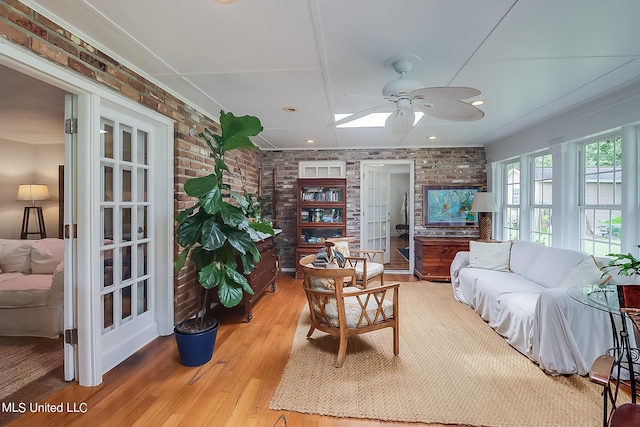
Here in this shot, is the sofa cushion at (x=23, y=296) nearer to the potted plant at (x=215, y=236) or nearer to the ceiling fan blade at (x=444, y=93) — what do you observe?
the potted plant at (x=215, y=236)

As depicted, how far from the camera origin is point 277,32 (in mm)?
1785

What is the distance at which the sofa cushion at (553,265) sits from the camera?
2732 mm

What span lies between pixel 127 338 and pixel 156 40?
230 centimetres

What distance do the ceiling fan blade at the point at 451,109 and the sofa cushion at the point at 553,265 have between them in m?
1.80

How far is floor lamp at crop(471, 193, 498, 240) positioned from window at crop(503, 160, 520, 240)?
0.29 meters

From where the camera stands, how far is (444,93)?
175cm

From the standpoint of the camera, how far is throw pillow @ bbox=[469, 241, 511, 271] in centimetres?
370

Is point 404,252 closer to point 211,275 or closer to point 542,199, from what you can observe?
point 542,199

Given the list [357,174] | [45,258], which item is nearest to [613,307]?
[357,174]

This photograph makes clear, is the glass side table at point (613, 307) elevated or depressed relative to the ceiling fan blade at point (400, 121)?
depressed

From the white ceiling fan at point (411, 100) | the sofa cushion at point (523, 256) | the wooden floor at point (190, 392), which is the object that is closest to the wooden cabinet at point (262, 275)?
the wooden floor at point (190, 392)

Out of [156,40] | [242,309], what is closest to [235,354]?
[242,309]

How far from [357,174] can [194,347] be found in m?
3.89

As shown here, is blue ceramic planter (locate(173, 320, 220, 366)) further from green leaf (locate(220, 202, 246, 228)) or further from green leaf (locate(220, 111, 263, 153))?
green leaf (locate(220, 111, 263, 153))
